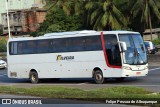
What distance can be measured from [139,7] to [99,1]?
21.0ft

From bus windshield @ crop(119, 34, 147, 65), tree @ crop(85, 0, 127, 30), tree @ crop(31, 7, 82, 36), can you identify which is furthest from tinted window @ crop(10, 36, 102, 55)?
tree @ crop(31, 7, 82, 36)

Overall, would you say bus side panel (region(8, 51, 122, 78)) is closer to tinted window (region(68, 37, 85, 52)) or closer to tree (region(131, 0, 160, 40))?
tinted window (region(68, 37, 85, 52))

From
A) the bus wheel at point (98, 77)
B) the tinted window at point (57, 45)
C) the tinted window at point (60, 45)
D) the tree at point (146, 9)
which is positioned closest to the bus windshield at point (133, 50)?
the tinted window at point (57, 45)

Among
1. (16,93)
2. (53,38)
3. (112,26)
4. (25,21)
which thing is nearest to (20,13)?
(25,21)

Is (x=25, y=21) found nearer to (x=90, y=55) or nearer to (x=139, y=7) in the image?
(x=139, y=7)

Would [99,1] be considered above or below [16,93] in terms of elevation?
above

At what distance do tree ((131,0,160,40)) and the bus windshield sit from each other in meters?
44.4

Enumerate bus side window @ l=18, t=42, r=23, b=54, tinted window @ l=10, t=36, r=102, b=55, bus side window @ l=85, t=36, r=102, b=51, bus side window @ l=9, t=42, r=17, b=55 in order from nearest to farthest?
bus side window @ l=85, t=36, r=102, b=51 < tinted window @ l=10, t=36, r=102, b=55 < bus side window @ l=18, t=42, r=23, b=54 < bus side window @ l=9, t=42, r=17, b=55

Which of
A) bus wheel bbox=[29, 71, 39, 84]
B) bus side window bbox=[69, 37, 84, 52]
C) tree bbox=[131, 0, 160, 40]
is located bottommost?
bus wheel bbox=[29, 71, 39, 84]

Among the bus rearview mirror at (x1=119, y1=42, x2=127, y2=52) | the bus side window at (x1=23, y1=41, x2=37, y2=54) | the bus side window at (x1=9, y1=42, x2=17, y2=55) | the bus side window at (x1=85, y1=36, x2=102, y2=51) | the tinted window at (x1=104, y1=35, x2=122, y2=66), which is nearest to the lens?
the bus rearview mirror at (x1=119, y1=42, x2=127, y2=52)

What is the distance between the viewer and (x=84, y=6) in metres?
74.5

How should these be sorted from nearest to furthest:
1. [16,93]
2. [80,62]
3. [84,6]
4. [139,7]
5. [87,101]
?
[87,101] < [16,93] < [80,62] < [139,7] < [84,6]

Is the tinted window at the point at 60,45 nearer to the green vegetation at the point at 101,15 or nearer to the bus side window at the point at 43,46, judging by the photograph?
the bus side window at the point at 43,46

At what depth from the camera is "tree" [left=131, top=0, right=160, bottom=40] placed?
67562 mm
